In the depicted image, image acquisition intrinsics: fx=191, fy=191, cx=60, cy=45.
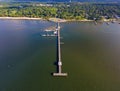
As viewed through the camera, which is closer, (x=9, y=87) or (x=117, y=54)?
(x=9, y=87)

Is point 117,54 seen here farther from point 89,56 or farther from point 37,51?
point 37,51

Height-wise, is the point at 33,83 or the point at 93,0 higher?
the point at 93,0

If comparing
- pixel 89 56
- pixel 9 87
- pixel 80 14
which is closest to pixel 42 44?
pixel 89 56

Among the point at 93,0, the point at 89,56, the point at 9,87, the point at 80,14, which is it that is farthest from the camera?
the point at 93,0

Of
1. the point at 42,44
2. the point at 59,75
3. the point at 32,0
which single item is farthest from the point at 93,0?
the point at 59,75

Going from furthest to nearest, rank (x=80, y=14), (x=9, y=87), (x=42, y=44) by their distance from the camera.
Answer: (x=80, y=14)
(x=42, y=44)
(x=9, y=87)

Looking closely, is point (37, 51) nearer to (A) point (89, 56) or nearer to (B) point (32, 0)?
(A) point (89, 56)
